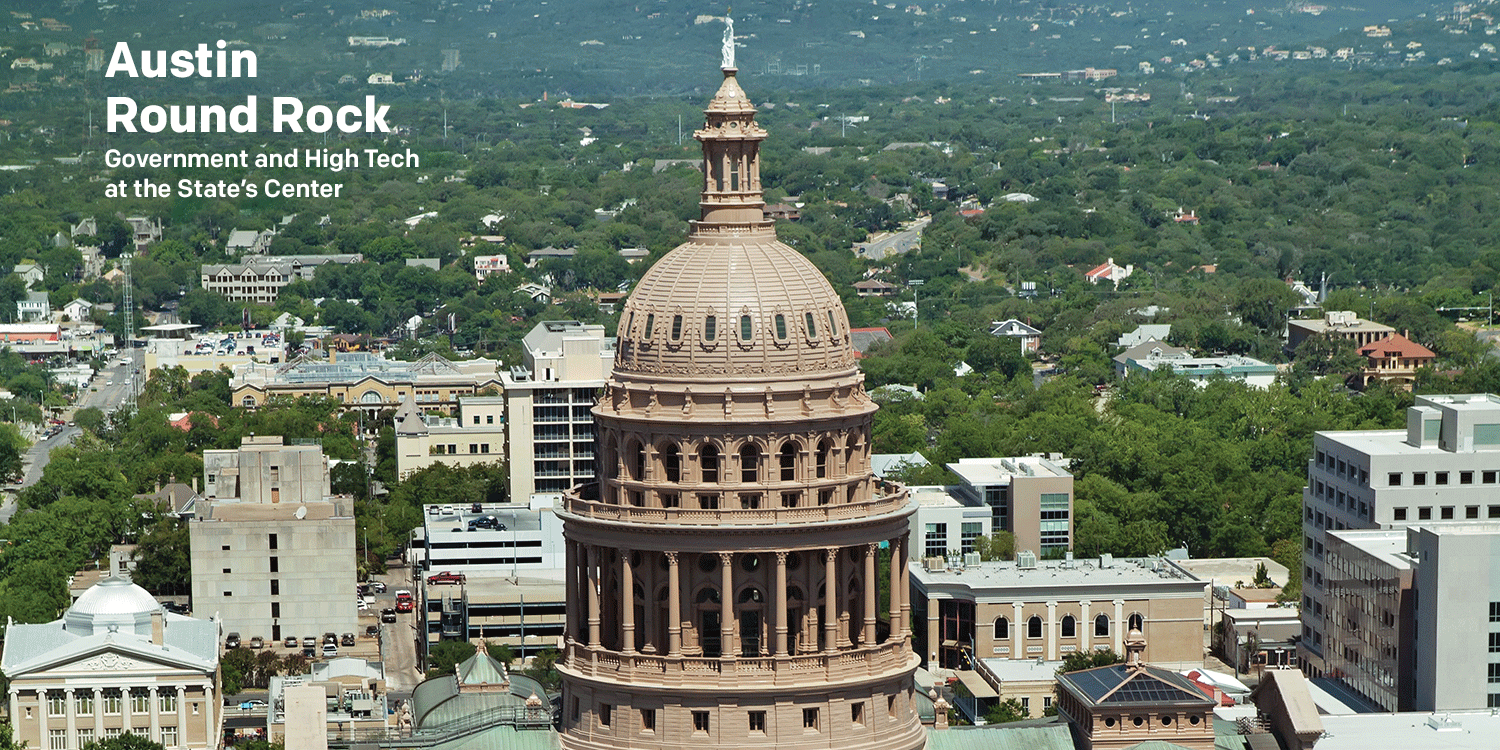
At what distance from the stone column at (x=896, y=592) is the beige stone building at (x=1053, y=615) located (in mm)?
80746

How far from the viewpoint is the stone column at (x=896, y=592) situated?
290ft

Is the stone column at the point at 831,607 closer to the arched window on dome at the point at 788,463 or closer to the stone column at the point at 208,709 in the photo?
the arched window on dome at the point at 788,463

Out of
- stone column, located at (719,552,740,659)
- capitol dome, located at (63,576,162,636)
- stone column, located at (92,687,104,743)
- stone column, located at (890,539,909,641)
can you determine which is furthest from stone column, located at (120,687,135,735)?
stone column, located at (719,552,740,659)

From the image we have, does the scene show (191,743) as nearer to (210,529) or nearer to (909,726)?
(210,529)

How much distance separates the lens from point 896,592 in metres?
88.6

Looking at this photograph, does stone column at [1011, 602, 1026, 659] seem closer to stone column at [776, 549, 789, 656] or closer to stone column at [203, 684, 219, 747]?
stone column at [203, 684, 219, 747]

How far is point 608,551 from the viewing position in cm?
8700

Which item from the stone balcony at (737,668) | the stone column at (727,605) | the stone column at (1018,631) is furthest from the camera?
the stone column at (1018,631)

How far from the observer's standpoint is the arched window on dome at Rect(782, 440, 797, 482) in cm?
8569

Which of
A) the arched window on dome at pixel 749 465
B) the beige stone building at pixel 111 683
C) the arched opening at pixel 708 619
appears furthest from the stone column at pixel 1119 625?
the arched window on dome at pixel 749 465

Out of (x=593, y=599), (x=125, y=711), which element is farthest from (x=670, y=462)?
(x=125, y=711)

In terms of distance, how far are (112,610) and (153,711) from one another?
205 inches

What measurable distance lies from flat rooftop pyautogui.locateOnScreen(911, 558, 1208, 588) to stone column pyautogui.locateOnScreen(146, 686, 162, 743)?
41.8 metres

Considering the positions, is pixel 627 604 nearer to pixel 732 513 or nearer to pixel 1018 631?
pixel 732 513
